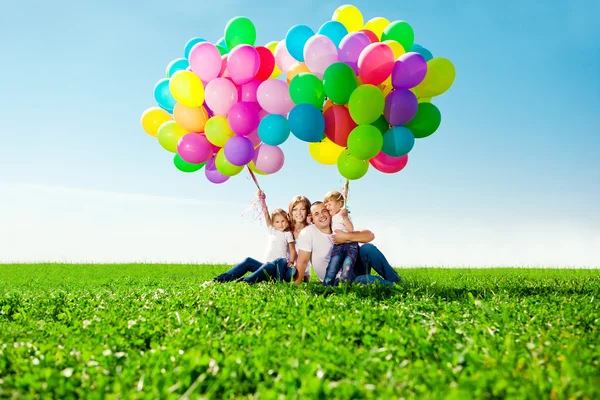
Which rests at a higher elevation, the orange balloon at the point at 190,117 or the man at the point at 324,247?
the orange balloon at the point at 190,117

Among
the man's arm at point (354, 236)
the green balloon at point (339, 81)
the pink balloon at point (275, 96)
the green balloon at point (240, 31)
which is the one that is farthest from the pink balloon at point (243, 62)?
the man's arm at point (354, 236)

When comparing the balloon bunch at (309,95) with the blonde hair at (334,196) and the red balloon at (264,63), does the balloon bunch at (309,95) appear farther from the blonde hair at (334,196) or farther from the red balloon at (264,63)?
the blonde hair at (334,196)

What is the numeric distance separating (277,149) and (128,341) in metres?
4.68

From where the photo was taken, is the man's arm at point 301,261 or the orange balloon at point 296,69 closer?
the orange balloon at point 296,69

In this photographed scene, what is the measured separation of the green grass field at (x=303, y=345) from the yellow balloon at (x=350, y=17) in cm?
453

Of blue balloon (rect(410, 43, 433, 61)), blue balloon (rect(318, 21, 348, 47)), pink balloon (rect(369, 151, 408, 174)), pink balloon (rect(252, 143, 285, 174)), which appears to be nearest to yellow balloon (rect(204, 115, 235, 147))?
pink balloon (rect(252, 143, 285, 174))

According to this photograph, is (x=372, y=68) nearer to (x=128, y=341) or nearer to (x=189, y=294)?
(x=189, y=294)

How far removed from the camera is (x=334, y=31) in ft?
27.9

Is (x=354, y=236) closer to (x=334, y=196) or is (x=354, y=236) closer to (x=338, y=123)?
(x=334, y=196)

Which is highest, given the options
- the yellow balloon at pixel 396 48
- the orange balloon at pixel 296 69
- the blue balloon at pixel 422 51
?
the blue balloon at pixel 422 51

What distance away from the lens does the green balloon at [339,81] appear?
773 centimetres

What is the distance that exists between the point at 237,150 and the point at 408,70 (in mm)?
2976

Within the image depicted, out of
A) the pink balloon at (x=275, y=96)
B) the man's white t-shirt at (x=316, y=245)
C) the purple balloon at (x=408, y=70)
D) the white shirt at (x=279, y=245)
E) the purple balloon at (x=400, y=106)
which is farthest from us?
the white shirt at (x=279, y=245)

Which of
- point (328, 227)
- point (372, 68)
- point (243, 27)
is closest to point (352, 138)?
point (372, 68)
